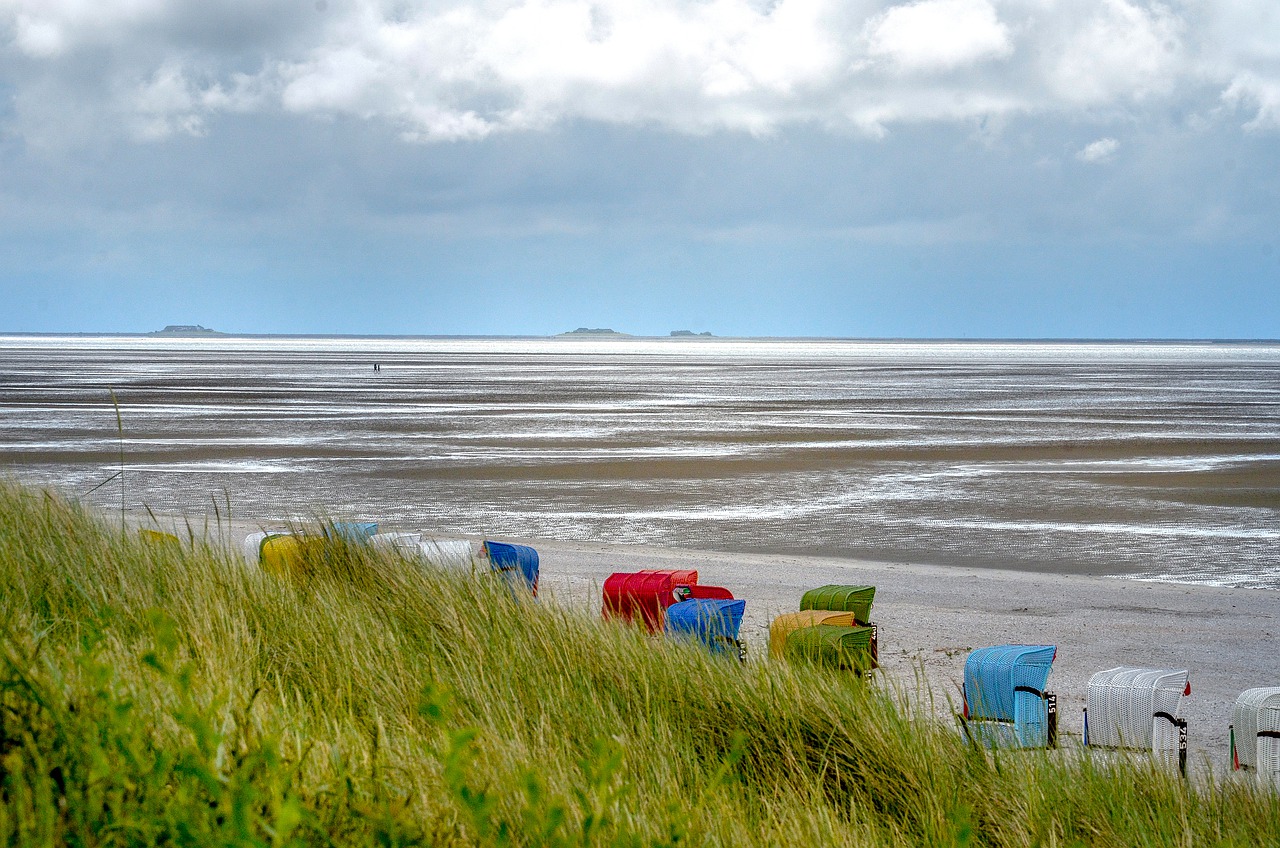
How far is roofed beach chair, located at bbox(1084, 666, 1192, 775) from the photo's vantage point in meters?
6.77

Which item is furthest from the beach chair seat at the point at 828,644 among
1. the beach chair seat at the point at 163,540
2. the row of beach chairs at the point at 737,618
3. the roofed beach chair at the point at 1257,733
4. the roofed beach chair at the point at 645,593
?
the beach chair seat at the point at 163,540

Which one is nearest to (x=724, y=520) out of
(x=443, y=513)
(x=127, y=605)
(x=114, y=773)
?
(x=443, y=513)

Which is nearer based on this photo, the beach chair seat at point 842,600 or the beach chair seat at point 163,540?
the beach chair seat at point 163,540

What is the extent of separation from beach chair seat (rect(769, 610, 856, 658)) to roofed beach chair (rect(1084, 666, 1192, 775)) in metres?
1.78

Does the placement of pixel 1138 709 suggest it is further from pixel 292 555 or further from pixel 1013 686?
pixel 292 555

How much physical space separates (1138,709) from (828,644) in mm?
1721

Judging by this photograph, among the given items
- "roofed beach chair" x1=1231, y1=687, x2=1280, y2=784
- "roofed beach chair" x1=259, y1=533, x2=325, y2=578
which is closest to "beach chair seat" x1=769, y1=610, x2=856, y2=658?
"roofed beach chair" x1=1231, y1=687, x2=1280, y2=784

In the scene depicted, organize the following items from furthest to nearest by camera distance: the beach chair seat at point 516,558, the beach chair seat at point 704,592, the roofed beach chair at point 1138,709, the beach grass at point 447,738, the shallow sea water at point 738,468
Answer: the shallow sea water at point 738,468 < the beach chair seat at point 516,558 < the beach chair seat at point 704,592 < the roofed beach chair at point 1138,709 < the beach grass at point 447,738

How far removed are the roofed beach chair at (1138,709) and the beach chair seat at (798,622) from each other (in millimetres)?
1780

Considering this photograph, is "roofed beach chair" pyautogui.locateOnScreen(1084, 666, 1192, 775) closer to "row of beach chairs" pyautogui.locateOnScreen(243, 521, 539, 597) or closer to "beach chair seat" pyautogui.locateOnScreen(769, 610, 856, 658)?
"beach chair seat" pyautogui.locateOnScreen(769, 610, 856, 658)

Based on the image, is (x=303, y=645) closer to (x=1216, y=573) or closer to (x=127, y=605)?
(x=127, y=605)

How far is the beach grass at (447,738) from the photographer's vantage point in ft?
10.0

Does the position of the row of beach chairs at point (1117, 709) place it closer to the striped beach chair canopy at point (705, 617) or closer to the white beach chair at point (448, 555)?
the striped beach chair canopy at point (705, 617)

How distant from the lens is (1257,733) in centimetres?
632
